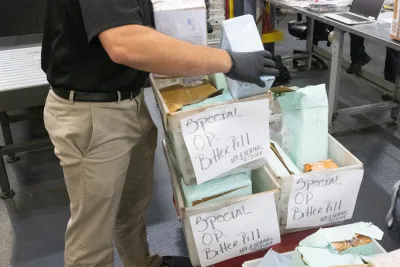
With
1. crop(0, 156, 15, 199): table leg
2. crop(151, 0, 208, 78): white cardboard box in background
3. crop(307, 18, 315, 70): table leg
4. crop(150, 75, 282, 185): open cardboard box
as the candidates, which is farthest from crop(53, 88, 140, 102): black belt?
crop(307, 18, 315, 70): table leg

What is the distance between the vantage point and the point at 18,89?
200 cm

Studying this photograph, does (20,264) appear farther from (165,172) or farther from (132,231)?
(165,172)

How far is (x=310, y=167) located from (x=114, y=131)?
2.12ft

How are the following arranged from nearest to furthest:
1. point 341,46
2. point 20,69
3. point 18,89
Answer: point 18,89 → point 20,69 → point 341,46

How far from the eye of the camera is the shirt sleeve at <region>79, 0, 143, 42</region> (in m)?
0.90

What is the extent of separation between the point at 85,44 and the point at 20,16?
236 cm

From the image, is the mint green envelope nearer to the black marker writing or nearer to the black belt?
the black marker writing

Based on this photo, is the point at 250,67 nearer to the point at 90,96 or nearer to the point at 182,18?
the point at 182,18

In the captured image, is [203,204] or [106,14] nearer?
[106,14]

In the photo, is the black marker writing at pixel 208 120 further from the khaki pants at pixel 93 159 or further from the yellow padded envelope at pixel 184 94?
the khaki pants at pixel 93 159

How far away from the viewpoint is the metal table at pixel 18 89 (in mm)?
2023

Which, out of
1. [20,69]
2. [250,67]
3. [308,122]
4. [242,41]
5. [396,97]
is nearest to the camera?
[250,67]

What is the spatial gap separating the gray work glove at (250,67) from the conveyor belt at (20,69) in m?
1.38

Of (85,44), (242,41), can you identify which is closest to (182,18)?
(242,41)
